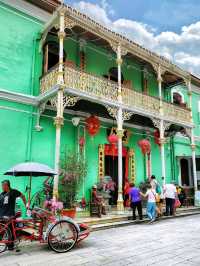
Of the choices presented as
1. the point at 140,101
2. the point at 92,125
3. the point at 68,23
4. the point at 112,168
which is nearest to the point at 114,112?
the point at 92,125

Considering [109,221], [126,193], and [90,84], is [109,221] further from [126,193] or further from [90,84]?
[90,84]

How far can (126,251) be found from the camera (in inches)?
213

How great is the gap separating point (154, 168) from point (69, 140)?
5.70 m

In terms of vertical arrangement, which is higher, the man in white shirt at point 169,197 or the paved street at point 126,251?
the man in white shirt at point 169,197

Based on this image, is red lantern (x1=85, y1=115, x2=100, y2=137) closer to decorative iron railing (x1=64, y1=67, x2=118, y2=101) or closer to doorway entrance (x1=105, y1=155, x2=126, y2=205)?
decorative iron railing (x1=64, y1=67, x2=118, y2=101)

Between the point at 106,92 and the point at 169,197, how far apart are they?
493 centimetres

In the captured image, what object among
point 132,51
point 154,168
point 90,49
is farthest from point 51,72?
point 154,168

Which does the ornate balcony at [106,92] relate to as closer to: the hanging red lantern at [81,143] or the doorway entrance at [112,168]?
the hanging red lantern at [81,143]

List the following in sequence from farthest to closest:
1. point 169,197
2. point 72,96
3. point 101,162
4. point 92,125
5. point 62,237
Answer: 1. point 101,162
2. point 92,125
3. point 169,197
4. point 72,96
5. point 62,237

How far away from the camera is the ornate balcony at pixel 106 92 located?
9.20 meters

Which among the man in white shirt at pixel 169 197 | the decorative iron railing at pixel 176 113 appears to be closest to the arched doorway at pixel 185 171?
the decorative iron railing at pixel 176 113

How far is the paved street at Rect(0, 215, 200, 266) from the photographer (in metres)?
4.75

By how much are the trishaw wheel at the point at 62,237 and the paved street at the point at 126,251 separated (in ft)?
0.55

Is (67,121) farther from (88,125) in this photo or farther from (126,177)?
(126,177)
